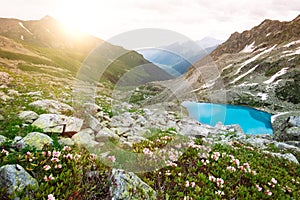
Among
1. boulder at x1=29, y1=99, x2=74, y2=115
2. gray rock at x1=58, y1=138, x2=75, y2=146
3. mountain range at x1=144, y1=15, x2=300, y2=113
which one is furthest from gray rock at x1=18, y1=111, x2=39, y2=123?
mountain range at x1=144, y1=15, x2=300, y2=113

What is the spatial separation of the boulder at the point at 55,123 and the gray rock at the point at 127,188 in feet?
12.8

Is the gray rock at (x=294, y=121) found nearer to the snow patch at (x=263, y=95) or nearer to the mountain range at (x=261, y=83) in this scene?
the mountain range at (x=261, y=83)

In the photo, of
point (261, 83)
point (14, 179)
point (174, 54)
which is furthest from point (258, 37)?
point (14, 179)

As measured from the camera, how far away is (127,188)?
484 cm

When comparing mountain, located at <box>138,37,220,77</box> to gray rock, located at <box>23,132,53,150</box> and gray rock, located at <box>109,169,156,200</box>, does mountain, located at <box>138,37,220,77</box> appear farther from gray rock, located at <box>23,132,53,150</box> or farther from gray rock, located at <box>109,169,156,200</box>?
gray rock, located at <box>109,169,156,200</box>

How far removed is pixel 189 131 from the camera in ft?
44.2

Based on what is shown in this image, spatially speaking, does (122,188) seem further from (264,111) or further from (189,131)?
(264,111)

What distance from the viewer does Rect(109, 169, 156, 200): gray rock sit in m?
4.72

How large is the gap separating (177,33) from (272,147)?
869 centimetres

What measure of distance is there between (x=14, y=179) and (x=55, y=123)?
4.28 m

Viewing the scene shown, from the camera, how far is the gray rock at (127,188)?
472 centimetres

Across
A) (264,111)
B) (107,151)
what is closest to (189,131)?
(107,151)

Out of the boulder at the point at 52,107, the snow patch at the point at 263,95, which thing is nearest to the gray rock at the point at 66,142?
the boulder at the point at 52,107

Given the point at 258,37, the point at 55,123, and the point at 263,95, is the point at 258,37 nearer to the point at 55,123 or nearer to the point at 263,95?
the point at 263,95
